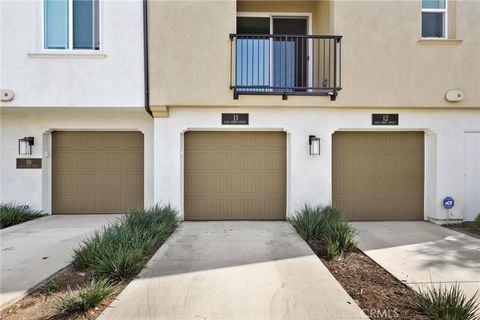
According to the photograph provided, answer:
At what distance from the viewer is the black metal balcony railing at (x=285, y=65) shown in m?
7.37

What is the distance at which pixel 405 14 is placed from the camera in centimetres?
739

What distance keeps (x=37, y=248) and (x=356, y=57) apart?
7.76 metres

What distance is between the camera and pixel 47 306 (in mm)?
3604

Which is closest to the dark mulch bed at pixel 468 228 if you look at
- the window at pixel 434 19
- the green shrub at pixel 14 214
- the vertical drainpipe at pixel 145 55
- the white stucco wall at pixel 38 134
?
the window at pixel 434 19

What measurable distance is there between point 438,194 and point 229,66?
5986mm

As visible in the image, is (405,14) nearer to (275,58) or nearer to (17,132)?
(275,58)

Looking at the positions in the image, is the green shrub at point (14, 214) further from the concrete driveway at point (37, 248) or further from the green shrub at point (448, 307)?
the green shrub at point (448, 307)

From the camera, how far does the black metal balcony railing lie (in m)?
7.37

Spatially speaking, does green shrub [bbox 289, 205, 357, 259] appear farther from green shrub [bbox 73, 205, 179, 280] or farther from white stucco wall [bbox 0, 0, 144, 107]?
white stucco wall [bbox 0, 0, 144, 107]

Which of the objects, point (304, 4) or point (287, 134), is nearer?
point (287, 134)

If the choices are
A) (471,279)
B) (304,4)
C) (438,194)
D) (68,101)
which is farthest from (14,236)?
(438,194)

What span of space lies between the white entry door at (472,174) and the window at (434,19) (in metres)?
2.64

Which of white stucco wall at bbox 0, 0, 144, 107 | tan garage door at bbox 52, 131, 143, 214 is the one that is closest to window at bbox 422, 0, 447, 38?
white stucco wall at bbox 0, 0, 144, 107

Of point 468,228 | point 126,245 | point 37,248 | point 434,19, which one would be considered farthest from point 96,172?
point 434,19
